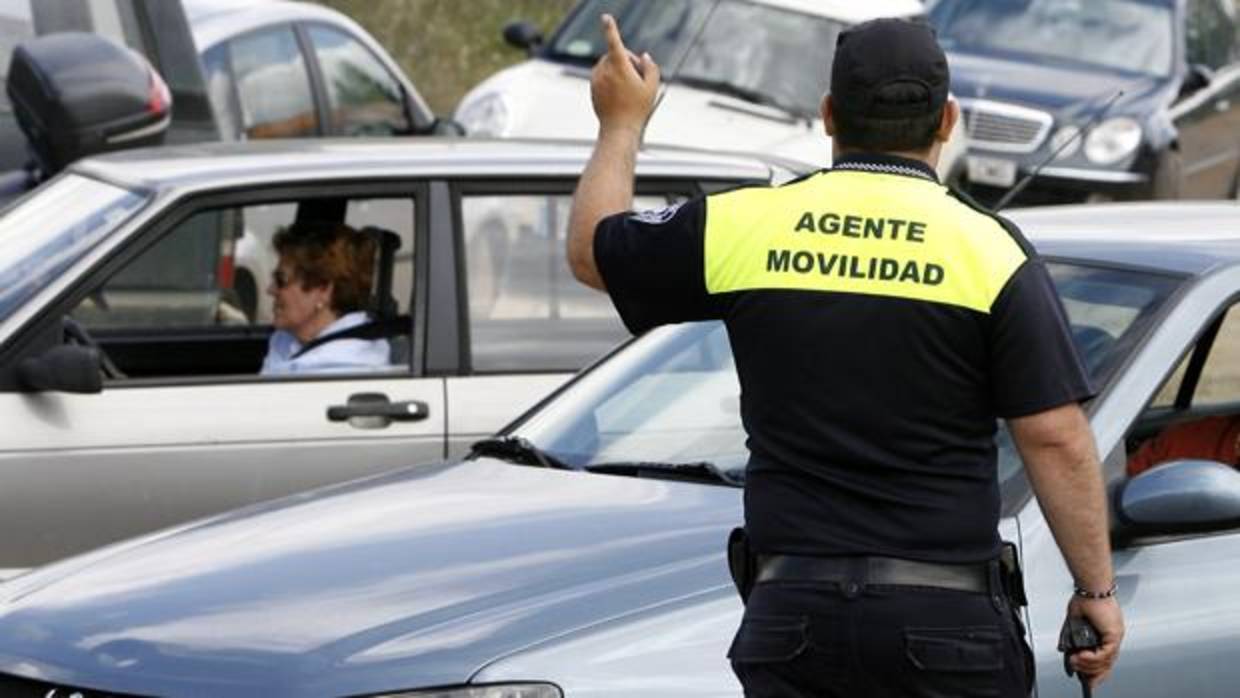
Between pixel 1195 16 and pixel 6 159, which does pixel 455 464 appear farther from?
pixel 1195 16

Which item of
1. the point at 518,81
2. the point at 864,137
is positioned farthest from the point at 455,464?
the point at 518,81

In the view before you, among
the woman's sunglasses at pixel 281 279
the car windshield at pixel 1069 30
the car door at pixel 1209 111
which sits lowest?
the car door at pixel 1209 111

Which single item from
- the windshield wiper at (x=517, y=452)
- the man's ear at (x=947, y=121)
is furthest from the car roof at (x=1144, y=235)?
the man's ear at (x=947, y=121)

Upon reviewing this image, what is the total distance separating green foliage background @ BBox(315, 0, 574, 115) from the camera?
77.2 feet

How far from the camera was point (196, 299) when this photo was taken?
8828mm

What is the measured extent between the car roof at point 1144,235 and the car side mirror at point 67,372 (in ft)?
7.54

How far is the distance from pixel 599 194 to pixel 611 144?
0.27 feet

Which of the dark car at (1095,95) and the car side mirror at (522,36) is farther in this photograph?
the dark car at (1095,95)

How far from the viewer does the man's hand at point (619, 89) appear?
15.6 feet

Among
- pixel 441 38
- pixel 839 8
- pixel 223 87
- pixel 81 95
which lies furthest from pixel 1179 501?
pixel 441 38

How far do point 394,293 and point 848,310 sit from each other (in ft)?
13.9

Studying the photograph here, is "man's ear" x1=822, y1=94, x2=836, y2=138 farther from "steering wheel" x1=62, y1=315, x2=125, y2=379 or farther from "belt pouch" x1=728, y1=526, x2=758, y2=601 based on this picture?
"steering wheel" x1=62, y1=315, x2=125, y2=379

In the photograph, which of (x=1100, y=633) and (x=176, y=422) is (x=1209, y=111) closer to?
(x=176, y=422)

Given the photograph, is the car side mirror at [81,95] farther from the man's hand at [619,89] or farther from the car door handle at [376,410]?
the man's hand at [619,89]
